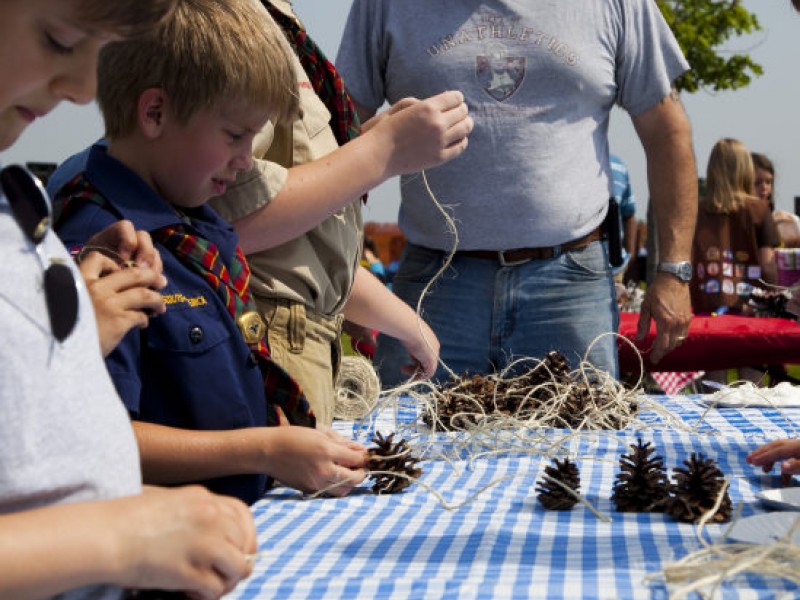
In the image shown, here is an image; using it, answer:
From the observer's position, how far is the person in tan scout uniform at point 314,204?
1.67m

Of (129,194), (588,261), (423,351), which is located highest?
(129,194)

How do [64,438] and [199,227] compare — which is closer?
[64,438]

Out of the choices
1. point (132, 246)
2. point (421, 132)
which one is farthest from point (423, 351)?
point (132, 246)

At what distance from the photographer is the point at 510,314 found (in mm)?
2609

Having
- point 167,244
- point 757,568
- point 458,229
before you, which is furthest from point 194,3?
point 458,229

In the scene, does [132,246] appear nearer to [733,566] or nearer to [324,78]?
[733,566]

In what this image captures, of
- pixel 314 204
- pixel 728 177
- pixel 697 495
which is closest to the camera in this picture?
pixel 697 495

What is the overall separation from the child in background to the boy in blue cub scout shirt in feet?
1.51

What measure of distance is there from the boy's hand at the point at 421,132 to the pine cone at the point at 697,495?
71 cm

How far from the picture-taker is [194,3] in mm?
1481

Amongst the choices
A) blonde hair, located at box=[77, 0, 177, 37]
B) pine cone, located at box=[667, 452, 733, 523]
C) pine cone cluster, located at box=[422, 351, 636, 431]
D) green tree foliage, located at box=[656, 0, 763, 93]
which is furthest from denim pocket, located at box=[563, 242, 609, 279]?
green tree foliage, located at box=[656, 0, 763, 93]

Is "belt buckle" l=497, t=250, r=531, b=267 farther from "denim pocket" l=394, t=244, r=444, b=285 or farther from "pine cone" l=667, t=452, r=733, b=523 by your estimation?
"pine cone" l=667, t=452, r=733, b=523

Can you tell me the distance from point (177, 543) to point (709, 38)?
11.5m

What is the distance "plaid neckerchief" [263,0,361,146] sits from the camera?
6.08 ft
